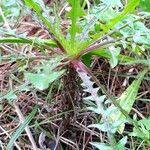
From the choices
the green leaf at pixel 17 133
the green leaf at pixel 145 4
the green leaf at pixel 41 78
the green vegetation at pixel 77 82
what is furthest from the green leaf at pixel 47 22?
the green leaf at pixel 145 4

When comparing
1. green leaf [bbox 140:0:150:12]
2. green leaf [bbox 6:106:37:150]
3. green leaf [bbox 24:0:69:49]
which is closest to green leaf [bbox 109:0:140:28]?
green leaf [bbox 24:0:69:49]

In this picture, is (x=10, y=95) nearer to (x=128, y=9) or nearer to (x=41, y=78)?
(x=41, y=78)

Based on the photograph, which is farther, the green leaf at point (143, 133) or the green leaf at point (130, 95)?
the green leaf at point (130, 95)

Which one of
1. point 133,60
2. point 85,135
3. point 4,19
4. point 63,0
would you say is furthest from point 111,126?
point 63,0

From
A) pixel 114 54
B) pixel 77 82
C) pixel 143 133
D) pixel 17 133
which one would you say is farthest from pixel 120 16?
pixel 17 133

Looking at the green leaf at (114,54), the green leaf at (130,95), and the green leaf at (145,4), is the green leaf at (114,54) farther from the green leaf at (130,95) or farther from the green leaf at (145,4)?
the green leaf at (145,4)

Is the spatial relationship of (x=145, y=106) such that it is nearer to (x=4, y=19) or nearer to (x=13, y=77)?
(x=13, y=77)

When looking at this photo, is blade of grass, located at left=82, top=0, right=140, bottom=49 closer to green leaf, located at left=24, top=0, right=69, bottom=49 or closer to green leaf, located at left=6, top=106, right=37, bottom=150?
green leaf, located at left=24, top=0, right=69, bottom=49

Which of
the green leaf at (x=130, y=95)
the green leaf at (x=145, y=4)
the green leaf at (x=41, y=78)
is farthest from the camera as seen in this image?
the green leaf at (x=145, y=4)

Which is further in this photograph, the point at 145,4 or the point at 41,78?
the point at 145,4
